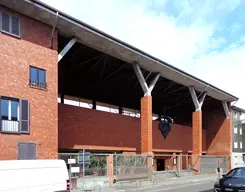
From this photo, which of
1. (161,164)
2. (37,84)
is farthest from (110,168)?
(161,164)

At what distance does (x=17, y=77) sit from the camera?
65.5 feet

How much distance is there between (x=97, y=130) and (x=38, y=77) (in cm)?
1087

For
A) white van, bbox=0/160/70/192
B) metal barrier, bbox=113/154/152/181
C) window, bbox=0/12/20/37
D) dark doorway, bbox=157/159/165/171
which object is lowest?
dark doorway, bbox=157/159/165/171

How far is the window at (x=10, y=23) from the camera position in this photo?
768 inches

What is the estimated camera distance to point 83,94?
37.2 meters

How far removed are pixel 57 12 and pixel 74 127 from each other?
10569mm

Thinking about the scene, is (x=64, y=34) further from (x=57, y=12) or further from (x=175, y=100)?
(x=175, y=100)

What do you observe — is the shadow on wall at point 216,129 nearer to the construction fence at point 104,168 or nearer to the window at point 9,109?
the construction fence at point 104,168

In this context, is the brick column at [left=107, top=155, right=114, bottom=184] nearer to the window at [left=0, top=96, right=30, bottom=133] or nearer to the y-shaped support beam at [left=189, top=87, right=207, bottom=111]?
the window at [left=0, top=96, right=30, bottom=133]

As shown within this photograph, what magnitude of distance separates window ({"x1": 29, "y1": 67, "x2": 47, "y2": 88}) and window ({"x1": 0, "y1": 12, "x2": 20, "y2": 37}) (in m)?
2.16

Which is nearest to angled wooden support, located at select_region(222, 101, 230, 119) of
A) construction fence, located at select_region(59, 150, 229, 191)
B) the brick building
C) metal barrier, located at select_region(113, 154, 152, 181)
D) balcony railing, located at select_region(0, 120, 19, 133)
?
the brick building

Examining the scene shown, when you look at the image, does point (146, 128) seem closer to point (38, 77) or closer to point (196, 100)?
point (196, 100)

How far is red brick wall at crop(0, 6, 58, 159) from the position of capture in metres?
19.3

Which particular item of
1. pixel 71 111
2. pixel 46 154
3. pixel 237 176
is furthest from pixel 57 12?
pixel 237 176
